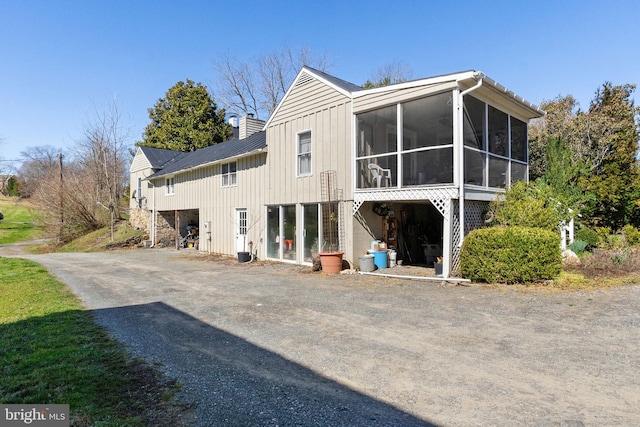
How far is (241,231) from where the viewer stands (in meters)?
15.1

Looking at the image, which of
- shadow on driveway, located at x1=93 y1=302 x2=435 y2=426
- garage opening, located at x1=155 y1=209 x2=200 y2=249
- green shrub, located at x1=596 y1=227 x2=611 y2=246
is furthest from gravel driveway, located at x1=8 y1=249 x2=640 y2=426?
garage opening, located at x1=155 y1=209 x2=200 y2=249

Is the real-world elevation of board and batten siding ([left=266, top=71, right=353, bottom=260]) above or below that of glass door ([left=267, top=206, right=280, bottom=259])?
above

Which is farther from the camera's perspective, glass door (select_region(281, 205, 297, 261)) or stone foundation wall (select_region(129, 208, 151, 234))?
stone foundation wall (select_region(129, 208, 151, 234))

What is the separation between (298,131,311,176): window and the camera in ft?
39.7

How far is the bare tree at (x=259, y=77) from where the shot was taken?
98.9 feet

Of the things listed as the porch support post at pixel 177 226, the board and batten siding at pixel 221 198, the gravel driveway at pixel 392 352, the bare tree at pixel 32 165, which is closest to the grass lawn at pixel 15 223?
the bare tree at pixel 32 165

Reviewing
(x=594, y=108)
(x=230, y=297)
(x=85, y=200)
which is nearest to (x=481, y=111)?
(x=230, y=297)

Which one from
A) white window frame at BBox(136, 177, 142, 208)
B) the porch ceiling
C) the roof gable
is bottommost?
the porch ceiling

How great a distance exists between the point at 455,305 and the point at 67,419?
563 centimetres

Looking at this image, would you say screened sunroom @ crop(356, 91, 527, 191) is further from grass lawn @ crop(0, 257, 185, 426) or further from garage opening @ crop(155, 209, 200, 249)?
garage opening @ crop(155, 209, 200, 249)

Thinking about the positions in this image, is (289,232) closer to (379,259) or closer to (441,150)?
(379,259)

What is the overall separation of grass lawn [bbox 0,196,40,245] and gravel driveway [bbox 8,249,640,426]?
28842 mm

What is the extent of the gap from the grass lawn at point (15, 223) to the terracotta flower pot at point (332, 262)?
2703 cm

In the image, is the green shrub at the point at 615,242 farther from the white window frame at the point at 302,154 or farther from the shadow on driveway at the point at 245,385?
the shadow on driveway at the point at 245,385
